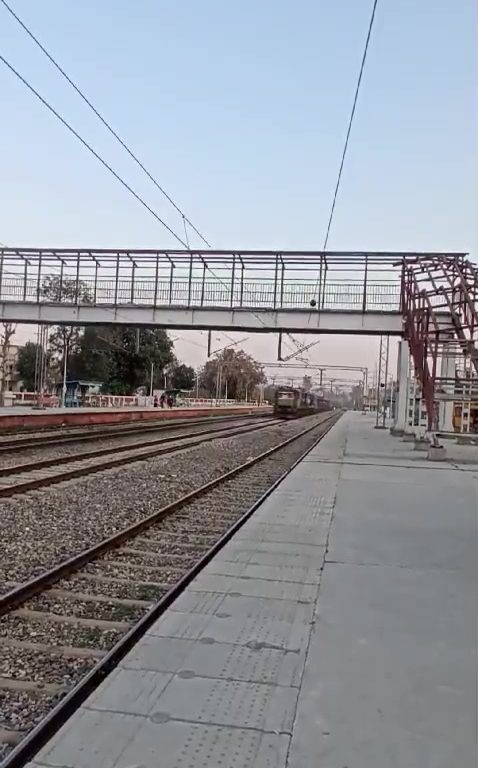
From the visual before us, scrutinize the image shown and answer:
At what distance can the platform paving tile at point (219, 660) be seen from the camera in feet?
13.4

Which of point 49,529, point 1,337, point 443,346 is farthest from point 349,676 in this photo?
point 1,337

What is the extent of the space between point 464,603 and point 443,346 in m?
21.0

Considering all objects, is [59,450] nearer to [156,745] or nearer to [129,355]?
[156,745]

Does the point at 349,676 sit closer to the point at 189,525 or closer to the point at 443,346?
the point at 189,525

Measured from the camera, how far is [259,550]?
7555 mm

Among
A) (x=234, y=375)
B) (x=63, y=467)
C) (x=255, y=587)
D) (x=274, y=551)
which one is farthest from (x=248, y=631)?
(x=234, y=375)

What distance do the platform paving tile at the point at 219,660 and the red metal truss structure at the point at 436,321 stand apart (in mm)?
18380

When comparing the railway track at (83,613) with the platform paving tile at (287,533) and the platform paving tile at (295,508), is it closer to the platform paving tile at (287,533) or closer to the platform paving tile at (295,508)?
the platform paving tile at (287,533)

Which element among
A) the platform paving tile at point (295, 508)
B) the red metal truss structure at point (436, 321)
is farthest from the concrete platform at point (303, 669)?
the red metal truss structure at point (436, 321)

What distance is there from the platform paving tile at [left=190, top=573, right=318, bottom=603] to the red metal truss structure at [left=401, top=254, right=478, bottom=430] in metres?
16.8

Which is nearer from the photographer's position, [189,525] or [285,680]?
[285,680]

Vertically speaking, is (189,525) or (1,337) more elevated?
(1,337)

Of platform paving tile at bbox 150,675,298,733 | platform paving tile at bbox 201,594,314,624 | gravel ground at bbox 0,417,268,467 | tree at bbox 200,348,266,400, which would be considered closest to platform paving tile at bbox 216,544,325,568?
platform paving tile at bbox 201,594,314,624

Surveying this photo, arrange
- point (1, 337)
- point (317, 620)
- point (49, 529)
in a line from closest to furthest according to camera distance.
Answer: point (317, 620), point (49, 529), point (1, 337)
